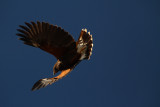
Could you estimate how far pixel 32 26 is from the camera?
17.1 feet

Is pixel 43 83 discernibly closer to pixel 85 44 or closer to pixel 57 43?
pixel 57 43

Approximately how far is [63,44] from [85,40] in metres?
0.77

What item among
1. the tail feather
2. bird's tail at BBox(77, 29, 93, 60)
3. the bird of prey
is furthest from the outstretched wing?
the tail feather

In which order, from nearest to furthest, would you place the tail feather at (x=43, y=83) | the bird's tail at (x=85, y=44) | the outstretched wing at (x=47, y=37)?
the tail feather at (x=43, y=83), the outstretched wing at (x=47, y=37), the bird's tail at (x=85, y=44)

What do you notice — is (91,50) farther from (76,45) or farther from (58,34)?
(58,34)

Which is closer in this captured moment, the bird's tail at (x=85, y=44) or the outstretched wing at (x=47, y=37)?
the outstretched wing at (x=47, y=37)

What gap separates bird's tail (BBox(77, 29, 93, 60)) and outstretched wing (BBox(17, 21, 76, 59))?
0.36m

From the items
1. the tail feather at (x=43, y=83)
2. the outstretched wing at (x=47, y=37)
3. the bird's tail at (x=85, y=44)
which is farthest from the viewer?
the bird's tail at (x=85, y=44)

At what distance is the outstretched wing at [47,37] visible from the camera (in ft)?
17.0

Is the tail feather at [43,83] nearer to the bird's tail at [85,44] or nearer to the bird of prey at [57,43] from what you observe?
the bird of prey at [57,43]

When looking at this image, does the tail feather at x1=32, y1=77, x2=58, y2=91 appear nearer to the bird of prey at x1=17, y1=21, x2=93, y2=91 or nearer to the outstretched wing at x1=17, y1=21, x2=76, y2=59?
the bird of prey at x1=17, y1=21, x2=93, y2=91

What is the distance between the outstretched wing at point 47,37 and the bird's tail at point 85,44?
36cm

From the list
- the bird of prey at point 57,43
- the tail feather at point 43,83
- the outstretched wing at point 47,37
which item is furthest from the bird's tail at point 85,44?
the tail feather at point 43,83

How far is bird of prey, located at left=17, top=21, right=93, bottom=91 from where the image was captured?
17.0ft
